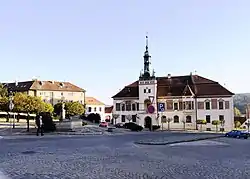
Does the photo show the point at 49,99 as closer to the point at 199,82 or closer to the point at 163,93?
the point at 163,93

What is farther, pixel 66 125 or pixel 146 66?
pixel 146 66

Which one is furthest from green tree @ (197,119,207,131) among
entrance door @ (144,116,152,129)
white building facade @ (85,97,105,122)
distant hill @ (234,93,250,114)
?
distant hill @ (234,93,250,114)

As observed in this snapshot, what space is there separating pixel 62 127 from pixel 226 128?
35690 millimetres

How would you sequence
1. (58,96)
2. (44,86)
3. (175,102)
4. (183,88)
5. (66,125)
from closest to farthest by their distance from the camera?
(66,125), (175,102), (183,88), (44,86), (58,96)

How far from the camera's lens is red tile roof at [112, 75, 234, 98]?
258ft

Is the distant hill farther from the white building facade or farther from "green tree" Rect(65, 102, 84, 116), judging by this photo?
"green tree" Rect(65, 102, 84, 116)

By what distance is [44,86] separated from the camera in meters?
109

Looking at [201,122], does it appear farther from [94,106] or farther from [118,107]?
[94,106]

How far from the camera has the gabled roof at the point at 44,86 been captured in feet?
351

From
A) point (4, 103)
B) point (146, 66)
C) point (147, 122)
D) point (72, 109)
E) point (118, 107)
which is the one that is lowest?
point (147, 122)

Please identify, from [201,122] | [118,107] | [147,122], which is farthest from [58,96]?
[201,122]

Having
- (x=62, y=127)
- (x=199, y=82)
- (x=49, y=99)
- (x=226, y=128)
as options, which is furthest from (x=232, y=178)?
(x=49, y=99)

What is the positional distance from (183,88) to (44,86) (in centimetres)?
4480

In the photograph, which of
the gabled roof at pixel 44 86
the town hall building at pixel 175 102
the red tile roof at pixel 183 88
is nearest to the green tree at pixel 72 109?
the town hall building at pixel 175 102
